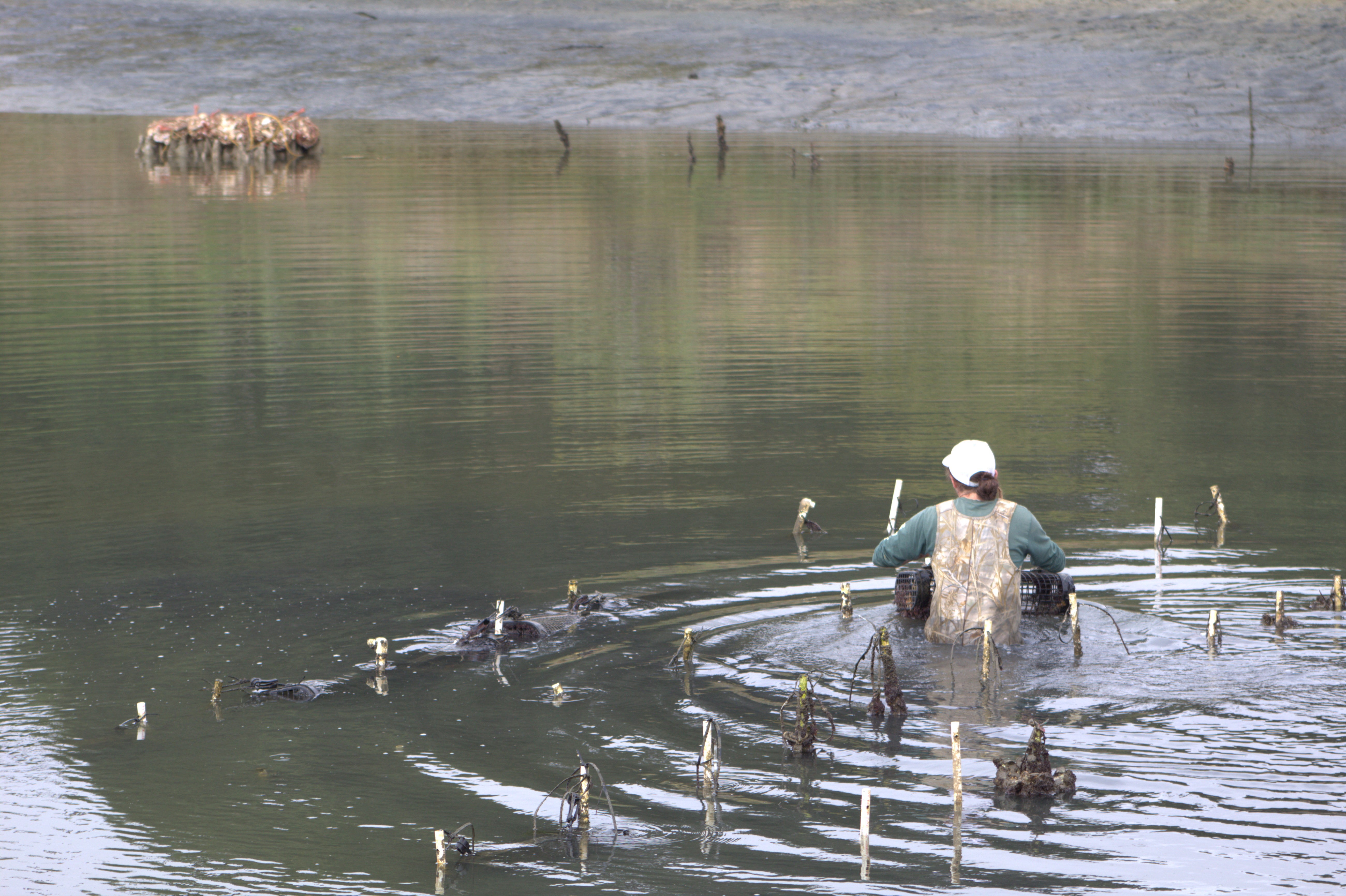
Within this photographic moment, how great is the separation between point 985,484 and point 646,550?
3.93 meters

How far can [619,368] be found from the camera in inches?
837

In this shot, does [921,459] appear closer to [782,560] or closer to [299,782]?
[782,560]

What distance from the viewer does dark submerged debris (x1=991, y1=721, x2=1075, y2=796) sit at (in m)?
8.10

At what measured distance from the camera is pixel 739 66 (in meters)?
78.6

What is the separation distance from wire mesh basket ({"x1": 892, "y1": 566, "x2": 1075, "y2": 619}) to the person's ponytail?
3.22 ft

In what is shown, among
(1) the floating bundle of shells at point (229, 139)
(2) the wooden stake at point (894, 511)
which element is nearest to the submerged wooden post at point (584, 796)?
(2) the wooden stake at point (894, 511)

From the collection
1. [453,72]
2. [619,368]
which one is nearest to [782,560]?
[619,368]

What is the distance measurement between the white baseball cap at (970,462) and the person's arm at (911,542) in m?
0.29

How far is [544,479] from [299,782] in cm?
707

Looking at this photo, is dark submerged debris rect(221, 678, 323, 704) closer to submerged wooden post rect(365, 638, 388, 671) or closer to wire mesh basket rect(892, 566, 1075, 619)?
submerged wooden post rect(365, 638, 388, 671)

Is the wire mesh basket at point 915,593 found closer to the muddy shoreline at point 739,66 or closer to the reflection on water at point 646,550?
the reflection on water at point 646,550

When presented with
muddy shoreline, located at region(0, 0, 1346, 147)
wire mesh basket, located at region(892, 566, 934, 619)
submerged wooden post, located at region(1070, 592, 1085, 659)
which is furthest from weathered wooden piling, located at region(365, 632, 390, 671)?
muddy shoreline, located at region(0, 0, 1346, 147)

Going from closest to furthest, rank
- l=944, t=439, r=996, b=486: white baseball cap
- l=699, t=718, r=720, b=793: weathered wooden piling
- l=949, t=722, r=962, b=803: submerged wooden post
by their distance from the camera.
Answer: l=949, t=722, r=962, b=803: submerged wooden post
l=699, t=718, r=720, b=793: weathered wooden piling
l=944, t=439, r=996, b=486: white baseball cap

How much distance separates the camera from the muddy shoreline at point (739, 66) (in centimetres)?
6538
